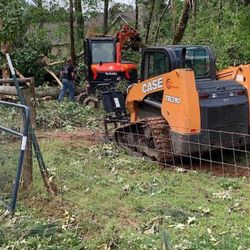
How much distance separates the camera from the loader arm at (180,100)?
8555mm

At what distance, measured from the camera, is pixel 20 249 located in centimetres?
512

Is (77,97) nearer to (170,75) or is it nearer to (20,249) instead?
(170,75)

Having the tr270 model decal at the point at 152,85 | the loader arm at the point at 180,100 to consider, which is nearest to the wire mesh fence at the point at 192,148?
the loader arm at the point at 180,100

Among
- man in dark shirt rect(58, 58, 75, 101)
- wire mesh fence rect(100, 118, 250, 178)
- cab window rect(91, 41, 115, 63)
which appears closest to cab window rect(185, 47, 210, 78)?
wire mesh fence rect(100, 118, 250, 178)

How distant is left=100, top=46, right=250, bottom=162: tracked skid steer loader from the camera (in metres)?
8.64

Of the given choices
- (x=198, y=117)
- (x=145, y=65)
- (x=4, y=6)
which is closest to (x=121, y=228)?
(x=198, y=117)

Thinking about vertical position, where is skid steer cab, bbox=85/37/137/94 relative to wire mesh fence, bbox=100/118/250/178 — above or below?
above

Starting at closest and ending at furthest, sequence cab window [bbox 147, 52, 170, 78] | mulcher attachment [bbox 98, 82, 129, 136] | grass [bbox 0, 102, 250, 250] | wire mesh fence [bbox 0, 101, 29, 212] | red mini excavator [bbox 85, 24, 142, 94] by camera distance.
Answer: grass [bbox 0, 102, 250, 250], wire mesh fence [bbox 0, 101, 29, 212], cab window [bbox 147, 52, 170, 78], mulcher attachment [bbox 98, 82, 129, 136], red mini excavator [bbox 85, 24, 142, 94]

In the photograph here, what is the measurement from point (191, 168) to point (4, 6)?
41.6 ft

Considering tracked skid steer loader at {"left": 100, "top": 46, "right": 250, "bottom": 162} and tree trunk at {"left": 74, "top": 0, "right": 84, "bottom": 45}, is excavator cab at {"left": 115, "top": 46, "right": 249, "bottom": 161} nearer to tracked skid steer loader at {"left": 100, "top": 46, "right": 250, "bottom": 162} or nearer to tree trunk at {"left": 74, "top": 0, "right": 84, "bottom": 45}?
tracked skid steer loader at {"left": 100, "top": 46, "right": 250, "bottom": 162}

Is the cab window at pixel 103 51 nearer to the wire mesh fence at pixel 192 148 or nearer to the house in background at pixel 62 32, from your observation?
the wire mesh fence at pixel 192 148

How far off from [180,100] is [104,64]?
8935mm

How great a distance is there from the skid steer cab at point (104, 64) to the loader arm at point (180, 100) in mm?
7525

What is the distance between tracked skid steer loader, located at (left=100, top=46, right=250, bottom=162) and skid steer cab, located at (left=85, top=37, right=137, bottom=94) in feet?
21.8
